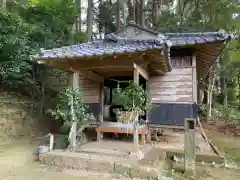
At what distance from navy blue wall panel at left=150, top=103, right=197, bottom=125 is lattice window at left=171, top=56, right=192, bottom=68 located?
4.33 ft

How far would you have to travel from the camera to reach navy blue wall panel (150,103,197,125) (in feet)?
21.8

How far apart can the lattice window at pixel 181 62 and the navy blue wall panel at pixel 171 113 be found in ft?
4.33

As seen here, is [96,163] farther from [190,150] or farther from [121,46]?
[121,46]

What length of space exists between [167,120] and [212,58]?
114 inches

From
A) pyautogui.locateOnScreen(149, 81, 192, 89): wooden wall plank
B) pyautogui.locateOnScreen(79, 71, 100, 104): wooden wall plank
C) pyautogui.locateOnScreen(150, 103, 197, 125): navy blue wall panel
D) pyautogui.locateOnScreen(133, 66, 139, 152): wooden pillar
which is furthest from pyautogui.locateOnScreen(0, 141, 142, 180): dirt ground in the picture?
pyautogui.locateOnScreen(149, 81, 192, 89): wooden wall plank

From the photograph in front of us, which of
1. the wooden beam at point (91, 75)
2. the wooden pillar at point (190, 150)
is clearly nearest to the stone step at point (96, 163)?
the wooden pillar at point (190, 150)

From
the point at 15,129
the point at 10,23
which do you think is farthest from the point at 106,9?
the point at 15,129

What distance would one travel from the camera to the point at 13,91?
9125 mm

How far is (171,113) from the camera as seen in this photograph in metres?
6.79

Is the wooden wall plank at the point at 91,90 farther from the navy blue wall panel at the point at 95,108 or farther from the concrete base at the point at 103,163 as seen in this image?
the concrete base at the point at 103,163

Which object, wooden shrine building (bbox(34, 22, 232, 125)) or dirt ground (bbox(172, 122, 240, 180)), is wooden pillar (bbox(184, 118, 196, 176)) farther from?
wooden shrine building (bbox(34, 22, 232, 125))

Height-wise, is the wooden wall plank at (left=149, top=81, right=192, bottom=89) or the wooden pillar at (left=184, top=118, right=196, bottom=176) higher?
the wooden wall plank at (left=149, top=81, right=192, bottom=89)

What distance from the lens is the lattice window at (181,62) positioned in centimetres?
694

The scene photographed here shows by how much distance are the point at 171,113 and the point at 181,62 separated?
1.73m
